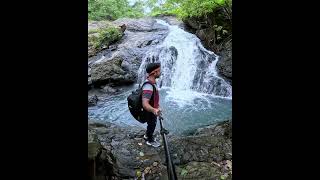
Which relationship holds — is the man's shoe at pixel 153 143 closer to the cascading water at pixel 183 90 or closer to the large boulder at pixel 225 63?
the cascading water at pixel 183 90

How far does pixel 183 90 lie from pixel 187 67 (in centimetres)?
96

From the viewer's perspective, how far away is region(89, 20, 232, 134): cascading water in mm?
8242

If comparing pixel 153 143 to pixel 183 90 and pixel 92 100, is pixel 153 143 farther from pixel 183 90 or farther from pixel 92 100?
pixel 183 90

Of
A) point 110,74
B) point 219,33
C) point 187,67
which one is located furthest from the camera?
point 219,33

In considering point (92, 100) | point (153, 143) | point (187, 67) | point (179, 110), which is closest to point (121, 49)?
point (187, 67)

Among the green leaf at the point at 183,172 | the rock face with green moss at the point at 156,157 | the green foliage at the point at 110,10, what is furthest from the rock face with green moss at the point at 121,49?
the green leaf at the point at 183,172

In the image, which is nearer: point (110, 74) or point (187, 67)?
point (110, 74)

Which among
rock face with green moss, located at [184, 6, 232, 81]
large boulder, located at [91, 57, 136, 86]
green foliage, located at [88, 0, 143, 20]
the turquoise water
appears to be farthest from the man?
green foliage, located at [88, 0, 143, 20]

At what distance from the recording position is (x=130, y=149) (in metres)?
5.39

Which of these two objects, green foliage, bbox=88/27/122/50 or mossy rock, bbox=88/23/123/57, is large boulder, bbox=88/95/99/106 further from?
green foliage, bbox=88/27/122/50

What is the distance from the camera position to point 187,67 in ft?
36.0

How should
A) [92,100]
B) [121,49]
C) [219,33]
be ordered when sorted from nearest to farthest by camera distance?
[92,100] < [219,33] < [121,49]
